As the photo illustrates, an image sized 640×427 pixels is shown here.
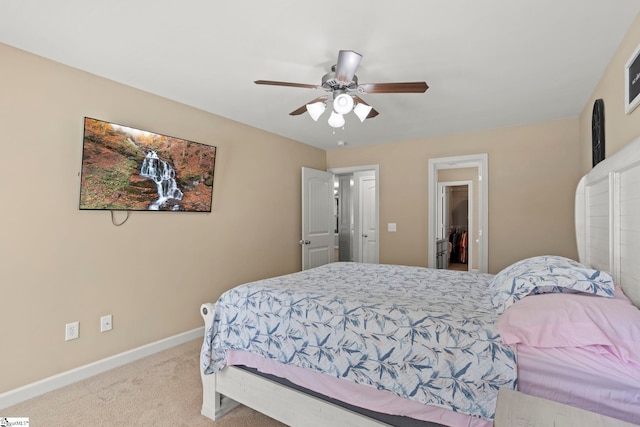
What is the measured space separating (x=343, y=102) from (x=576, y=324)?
1710mm

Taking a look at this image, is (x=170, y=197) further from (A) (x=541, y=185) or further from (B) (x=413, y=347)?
(A) (x=541, y=185)

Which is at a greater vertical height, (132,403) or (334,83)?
(334,83)

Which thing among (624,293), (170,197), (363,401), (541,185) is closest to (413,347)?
(363,401)

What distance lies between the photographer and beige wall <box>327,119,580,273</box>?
11.8 ft

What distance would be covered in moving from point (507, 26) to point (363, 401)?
2203 millimetres

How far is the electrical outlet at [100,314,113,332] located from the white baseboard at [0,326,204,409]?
0.24m

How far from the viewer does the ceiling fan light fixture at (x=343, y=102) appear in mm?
2129

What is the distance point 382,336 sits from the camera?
1.58 m

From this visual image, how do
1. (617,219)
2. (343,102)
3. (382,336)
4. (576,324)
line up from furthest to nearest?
(343,102)
(617,219)
(382,336)
(576,324)

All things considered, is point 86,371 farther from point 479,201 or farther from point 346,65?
point 479,201

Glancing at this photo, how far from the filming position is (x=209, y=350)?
198 centimetres

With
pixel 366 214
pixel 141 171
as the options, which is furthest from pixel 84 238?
pixel 366 214

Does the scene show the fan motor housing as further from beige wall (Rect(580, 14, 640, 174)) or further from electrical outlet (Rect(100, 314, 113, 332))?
electrical outlet (Rect(100, 314, 113, 332))

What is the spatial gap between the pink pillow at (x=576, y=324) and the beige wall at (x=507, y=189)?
2.53 meters
